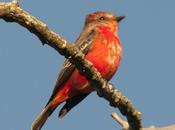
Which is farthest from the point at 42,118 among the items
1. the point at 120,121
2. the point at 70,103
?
the point at 120,121

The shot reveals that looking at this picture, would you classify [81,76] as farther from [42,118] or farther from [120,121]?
[120,121]

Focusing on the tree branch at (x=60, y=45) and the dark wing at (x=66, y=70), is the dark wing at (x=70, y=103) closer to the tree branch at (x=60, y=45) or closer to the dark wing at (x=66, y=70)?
the dark wing at (x=66, y=70)

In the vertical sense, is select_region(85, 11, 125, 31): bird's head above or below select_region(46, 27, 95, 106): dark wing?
above

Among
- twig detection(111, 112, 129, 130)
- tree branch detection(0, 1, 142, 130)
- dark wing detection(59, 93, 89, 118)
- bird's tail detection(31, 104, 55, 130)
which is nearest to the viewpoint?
tree branch detection(0, 1, 142, 130)

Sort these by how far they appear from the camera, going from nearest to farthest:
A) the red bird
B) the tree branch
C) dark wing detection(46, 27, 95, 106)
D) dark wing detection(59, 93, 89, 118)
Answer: the tree branch
dark wing detection(59, 93, 89, 118)
the red bird
dark wing detection(46, 27, 95, 106)

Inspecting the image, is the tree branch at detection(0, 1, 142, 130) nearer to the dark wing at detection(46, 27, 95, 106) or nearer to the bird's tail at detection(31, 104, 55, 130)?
the bird's tail at detection(31, 104, 55, 130)

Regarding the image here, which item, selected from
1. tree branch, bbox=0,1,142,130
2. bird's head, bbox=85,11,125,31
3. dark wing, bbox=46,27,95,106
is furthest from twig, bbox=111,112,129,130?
bird's head, bbox=85,11,125,31
